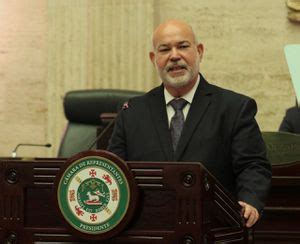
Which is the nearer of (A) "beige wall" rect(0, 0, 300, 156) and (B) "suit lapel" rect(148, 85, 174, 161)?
(B) "suit lapel" rect(148, 85, 174, 161)

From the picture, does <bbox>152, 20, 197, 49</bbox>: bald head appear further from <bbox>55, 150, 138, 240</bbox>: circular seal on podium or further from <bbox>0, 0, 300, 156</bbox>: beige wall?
<bbox>0, 0, 300, 156</bbox>: beige wall

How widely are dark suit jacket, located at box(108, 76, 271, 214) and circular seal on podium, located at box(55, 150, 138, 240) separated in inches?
24.5

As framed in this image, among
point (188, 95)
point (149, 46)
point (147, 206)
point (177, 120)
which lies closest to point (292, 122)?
point (188, 95)

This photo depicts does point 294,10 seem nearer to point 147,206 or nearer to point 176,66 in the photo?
point 176,66

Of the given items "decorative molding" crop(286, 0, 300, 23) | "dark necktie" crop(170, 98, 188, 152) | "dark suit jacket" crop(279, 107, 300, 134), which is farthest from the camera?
"decorative molding" crop(286, 0, 300, 23)

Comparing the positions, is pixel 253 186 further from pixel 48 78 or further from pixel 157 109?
pixel 48 78

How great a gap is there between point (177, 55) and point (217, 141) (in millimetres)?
431

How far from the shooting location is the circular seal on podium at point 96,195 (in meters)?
2.19

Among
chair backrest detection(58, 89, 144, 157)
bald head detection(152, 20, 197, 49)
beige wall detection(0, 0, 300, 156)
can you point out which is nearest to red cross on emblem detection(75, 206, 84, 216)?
bald head detection(152, 20, 197, 49)

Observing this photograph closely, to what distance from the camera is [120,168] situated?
2201mm

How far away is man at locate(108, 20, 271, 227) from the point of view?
2.76 m

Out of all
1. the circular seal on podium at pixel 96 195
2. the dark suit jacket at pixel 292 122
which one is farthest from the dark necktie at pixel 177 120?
the dark suit jacket at pixel 292 122

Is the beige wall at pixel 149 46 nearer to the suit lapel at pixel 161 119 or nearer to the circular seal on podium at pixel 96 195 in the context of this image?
the suit lapel at pixel 161 119

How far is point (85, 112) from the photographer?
5156 millimetres
